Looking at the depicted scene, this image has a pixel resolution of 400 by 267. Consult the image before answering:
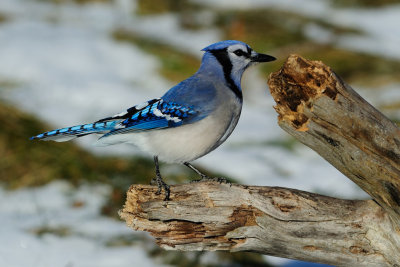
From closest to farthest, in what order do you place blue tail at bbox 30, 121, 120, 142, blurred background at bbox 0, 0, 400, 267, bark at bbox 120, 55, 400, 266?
bark at bbox 120, 55, 400, 266 < blue tail at bbox 30, 121, 120, 142 < blurred background at bbox 0, 0, 400, 267

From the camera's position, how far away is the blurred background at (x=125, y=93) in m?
6.14

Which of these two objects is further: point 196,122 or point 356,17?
point 356,17

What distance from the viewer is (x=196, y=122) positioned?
15.4 feet

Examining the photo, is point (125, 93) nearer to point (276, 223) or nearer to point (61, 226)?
point (61, 226)

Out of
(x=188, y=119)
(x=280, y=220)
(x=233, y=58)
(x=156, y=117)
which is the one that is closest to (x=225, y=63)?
(x=233, y=58)

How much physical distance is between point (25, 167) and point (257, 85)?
18.4 feet

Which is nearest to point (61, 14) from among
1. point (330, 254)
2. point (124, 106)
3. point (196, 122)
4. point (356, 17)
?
point (124, 106)

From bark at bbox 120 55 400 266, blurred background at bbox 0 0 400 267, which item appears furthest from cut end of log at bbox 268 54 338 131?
blurred background at bbox 0 0 400 267

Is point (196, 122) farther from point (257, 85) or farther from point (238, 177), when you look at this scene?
point (257, 85)

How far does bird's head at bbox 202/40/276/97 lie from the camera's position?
500 cm

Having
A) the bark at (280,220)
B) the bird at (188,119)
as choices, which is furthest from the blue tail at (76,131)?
the bark at (280,220)

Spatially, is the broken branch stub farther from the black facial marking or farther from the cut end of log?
the black facial marking

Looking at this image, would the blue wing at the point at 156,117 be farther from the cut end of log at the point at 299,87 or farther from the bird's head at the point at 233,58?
the cut end of log at the point at 299,87

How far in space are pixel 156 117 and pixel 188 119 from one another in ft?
0.91
